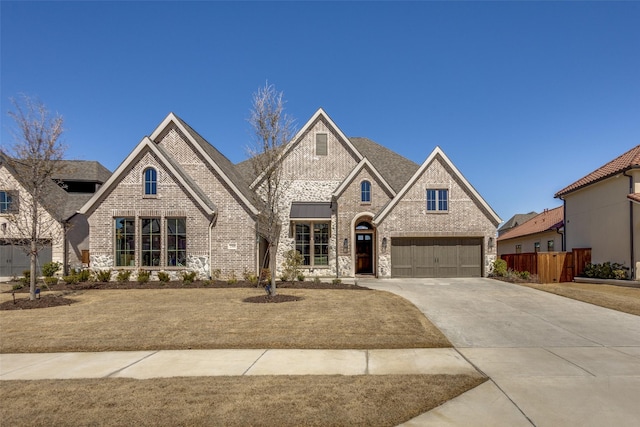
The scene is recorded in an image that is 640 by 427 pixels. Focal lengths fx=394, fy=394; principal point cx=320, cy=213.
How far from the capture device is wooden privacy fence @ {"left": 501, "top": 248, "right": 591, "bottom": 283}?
2139 centimetres

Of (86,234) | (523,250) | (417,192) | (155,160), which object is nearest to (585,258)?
(417,192)

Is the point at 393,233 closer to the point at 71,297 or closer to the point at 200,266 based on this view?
the point at 200,266

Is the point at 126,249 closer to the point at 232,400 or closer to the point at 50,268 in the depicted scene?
the point at 50,268

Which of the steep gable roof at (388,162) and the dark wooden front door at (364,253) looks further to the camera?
the steep gable roof at (388,162)

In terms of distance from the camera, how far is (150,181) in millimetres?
20781

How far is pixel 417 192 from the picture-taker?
23.3 metres

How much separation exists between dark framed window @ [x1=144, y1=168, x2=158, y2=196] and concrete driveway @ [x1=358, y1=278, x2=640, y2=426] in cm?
1416

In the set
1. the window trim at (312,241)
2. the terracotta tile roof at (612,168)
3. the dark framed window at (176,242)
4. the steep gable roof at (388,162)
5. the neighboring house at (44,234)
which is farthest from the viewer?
the steep gable roof at (388,162)

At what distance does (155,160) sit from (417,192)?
48.4 ft

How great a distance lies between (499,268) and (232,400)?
2048cm

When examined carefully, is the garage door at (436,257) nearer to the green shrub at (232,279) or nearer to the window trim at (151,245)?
the green shrub at (232,279)

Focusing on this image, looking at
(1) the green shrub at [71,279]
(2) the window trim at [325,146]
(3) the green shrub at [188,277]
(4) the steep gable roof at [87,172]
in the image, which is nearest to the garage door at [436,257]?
(2) the window trim at [325,146]

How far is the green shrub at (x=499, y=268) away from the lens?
73.0ft

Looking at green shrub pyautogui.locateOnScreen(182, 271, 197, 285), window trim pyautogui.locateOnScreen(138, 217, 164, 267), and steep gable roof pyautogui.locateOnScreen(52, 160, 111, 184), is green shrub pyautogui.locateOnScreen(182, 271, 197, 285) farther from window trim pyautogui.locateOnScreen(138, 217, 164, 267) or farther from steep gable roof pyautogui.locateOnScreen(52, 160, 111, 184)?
steep gable roof pyautogui.locateOnScreen(52, 160, 111, 184)
